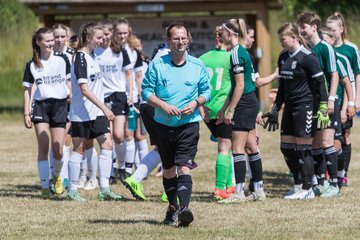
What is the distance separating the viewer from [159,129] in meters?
9.12

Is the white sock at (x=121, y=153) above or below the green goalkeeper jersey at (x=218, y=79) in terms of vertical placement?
below

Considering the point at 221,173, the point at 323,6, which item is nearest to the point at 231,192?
the point at 221,173

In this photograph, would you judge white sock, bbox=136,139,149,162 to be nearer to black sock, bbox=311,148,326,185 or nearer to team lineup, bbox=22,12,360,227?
team lineup, bbox=22,12,360,227

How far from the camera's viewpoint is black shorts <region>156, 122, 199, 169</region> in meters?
8.98

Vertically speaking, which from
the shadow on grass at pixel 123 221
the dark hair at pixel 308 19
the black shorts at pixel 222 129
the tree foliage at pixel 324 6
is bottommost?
the shadow on grass at pixel 123 221

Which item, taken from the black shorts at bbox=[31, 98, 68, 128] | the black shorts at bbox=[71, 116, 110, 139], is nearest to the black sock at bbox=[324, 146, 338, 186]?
the black shorts at bbox=[71, 116, 110, 139]

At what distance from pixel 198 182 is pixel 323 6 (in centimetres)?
2412

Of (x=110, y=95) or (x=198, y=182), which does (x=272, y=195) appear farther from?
(x=110, y=95)

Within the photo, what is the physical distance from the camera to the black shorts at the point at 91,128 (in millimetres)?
10984

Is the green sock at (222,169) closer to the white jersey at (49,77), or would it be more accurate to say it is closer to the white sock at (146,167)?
the white sock at (146,167)

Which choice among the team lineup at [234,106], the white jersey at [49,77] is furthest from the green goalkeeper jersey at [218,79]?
the white jersey at [49,77]

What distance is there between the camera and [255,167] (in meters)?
11.1

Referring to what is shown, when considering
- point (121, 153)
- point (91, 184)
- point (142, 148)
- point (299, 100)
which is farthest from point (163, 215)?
point (142, 148)

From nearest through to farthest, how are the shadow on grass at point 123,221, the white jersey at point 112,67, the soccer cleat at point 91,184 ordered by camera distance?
the shadow on grass at point 123,221, the soccer cleat at point 91,184, the white jersey at point 112,67
